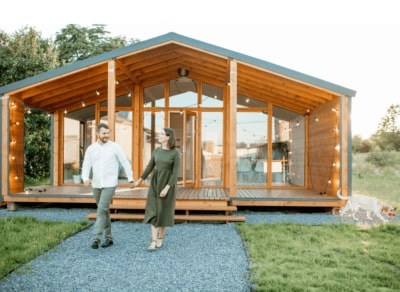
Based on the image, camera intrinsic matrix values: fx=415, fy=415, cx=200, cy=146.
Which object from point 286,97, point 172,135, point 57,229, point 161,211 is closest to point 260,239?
point 161,211

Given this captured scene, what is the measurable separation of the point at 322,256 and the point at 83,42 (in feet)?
80.1

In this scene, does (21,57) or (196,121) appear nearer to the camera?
(196,121)

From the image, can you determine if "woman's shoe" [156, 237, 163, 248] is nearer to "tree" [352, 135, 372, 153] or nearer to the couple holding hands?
the couple holding hands

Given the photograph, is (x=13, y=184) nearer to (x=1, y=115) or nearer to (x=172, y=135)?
(x=1, y=115)

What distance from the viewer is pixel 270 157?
33.8 feet

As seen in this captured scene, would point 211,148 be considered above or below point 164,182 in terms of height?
above

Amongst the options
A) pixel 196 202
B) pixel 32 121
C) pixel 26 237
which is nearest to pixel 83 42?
pixel 32 121

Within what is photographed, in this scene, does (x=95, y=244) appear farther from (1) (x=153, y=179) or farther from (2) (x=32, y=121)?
(2) (x=32, y=121)

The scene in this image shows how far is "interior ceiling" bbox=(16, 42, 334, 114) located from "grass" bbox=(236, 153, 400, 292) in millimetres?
3305

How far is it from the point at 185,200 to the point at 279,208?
8.30ft

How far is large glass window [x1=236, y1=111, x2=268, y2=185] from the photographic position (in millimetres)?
10273

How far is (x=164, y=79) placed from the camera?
1050 centimetres

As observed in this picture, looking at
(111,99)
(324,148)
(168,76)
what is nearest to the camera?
(111,99)

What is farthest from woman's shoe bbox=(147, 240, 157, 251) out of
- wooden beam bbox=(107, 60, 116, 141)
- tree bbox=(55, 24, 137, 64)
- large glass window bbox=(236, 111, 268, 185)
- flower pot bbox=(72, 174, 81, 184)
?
tree bbox=(55, 24, 137, 64)
